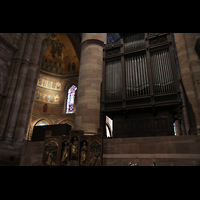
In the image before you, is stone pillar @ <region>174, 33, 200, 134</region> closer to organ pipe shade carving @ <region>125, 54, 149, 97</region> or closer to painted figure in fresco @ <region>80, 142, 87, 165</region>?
organ pipe shade carving @ <region>125, 54, 149, 97</region>

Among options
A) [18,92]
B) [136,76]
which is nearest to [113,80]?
[136,76]

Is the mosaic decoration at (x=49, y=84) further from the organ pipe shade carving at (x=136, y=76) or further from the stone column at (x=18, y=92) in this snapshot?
the organ pipe shade carving at (x=136, y=76)

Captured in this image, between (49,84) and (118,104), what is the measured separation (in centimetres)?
2062

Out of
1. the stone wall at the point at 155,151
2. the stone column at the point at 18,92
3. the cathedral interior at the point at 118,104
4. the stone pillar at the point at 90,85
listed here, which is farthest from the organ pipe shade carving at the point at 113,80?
the stone column at the point at 18,92

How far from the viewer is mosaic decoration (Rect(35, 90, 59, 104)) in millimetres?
24141

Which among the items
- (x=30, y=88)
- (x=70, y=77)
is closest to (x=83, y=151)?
(x=30, y=88)

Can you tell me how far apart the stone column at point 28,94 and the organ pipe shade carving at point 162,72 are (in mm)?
9696

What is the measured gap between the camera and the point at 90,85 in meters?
9.46

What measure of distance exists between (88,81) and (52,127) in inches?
202

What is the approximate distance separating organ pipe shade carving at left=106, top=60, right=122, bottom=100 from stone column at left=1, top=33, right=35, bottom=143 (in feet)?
24.6
